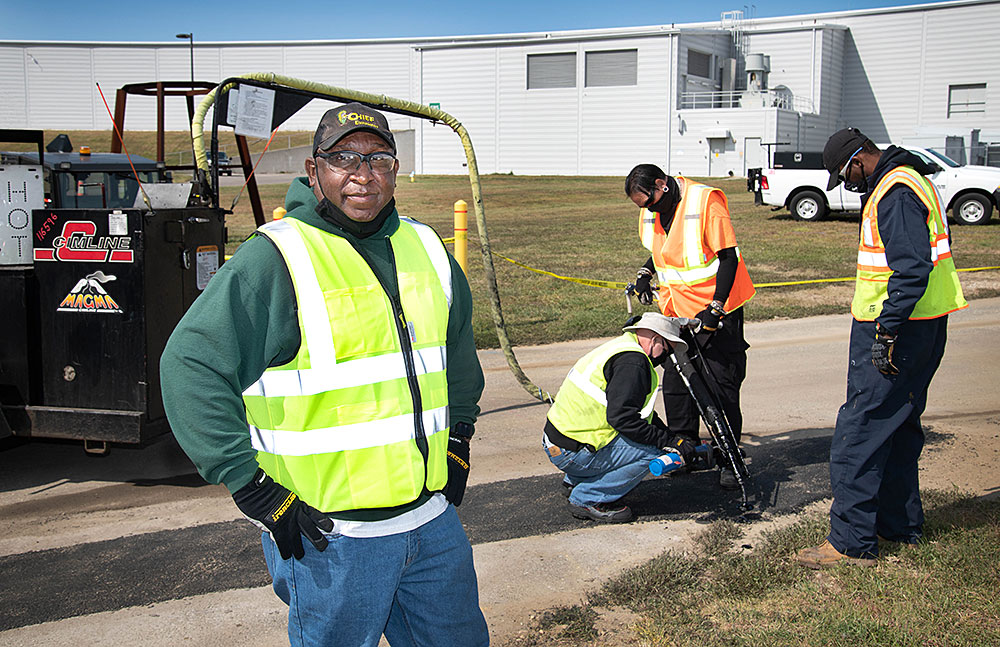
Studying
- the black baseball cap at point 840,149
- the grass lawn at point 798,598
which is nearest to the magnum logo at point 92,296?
the grass lawn at point 798,598

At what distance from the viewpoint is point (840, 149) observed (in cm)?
445

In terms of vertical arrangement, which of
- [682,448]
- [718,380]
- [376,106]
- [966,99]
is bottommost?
[682,448]

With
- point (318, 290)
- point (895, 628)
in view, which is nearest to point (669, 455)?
point (895, 628)

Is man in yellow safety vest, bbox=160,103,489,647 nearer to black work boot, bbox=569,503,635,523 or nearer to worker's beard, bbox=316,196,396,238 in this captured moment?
worker's beard, bbox=316,196,396,238

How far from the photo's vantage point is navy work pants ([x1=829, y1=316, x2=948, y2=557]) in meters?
4.15

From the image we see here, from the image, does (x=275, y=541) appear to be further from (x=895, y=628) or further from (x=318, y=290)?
(x=895, y=628)

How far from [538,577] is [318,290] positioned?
2.49 metres

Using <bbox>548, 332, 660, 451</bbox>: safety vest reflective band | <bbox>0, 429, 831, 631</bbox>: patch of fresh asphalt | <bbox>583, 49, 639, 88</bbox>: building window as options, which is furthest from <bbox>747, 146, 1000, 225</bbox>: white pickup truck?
<bbox>583, 49, 639, 88</bbox>: building window

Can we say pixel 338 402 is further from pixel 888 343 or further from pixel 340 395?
pixel 888 343

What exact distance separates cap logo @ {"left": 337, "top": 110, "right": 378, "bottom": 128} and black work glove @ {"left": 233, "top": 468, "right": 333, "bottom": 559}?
974 millimetres

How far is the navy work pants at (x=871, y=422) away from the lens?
4.15 metres

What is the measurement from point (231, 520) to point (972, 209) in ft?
69.1

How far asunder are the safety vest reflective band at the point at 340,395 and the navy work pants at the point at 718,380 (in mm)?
3517

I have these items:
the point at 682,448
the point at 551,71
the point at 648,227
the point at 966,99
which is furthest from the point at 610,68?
the point at 682,448
